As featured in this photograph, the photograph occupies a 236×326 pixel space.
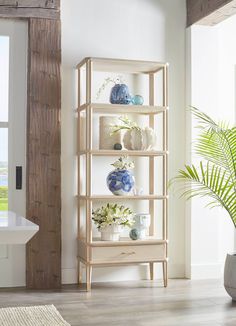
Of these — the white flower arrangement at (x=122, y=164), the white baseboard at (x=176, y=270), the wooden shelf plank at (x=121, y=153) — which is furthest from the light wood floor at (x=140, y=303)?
the wooden shelf plank at (x=121, y=153)

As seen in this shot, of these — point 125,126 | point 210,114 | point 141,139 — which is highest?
point 210,114

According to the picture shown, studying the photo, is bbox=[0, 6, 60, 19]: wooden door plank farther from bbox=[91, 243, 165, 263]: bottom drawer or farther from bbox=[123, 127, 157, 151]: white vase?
bbox=[91, 243, 165, 263]: bottom drawer

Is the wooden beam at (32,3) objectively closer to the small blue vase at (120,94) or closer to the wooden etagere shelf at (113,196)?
the wooden etagere shelf at (113,196)

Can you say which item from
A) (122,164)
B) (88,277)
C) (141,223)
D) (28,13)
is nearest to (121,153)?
(122,164)

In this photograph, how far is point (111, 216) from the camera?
465cm

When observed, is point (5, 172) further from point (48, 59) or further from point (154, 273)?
point (154, 273)

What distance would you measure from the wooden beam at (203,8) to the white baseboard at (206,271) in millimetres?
2054

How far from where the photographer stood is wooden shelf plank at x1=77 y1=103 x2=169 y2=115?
4.61 metres

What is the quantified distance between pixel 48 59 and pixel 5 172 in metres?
0.96

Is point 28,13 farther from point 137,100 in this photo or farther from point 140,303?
point 140,303

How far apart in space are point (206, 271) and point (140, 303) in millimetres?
1135

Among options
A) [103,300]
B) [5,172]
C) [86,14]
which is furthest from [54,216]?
[86,14]

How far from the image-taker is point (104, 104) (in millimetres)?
4617

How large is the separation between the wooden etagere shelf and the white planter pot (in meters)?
0.56
